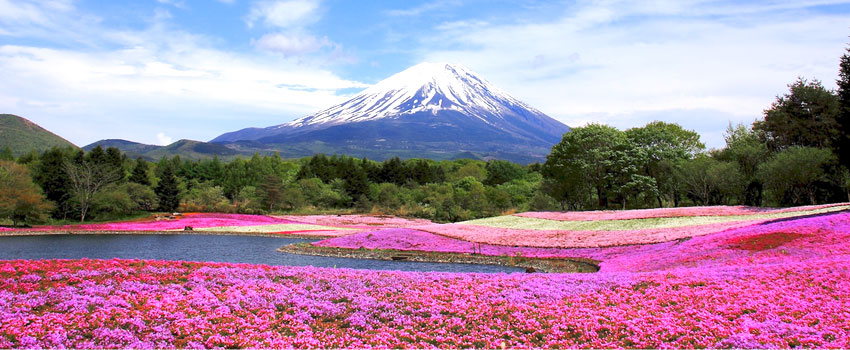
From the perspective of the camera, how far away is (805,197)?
5609 cm

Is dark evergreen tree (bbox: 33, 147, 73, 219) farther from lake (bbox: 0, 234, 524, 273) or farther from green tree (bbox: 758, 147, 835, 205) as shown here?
green tree (bbox: 758, 147, 835, 205)

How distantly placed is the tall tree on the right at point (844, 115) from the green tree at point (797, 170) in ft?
22.2

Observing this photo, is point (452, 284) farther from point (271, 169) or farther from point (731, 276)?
point (271, 169)

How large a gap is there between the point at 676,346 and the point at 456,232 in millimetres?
30665

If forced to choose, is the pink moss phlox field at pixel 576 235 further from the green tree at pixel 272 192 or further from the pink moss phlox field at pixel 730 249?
the green tree at pixel 272 192

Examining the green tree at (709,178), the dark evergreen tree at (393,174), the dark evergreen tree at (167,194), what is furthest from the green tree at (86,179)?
the green tree at (709,178)

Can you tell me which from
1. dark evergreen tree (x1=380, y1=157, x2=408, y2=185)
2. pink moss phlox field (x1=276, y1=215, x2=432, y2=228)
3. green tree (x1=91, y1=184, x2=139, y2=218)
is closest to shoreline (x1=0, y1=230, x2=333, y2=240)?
green tree (x1=91, y1=184, x2=139, y2=218)

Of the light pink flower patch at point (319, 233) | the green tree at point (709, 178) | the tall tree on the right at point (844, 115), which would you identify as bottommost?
the light pink flower patch at point (319, 233)

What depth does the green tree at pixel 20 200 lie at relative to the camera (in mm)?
52188

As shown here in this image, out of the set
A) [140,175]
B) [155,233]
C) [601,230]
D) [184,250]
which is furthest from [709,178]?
[140,175]

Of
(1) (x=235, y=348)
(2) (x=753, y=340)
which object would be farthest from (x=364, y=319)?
(2) (x=753, y=340)

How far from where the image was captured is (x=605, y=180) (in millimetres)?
62531

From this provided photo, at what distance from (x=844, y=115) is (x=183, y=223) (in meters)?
61.1

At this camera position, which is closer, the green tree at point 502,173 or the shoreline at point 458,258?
the shoreline at point 458,258
